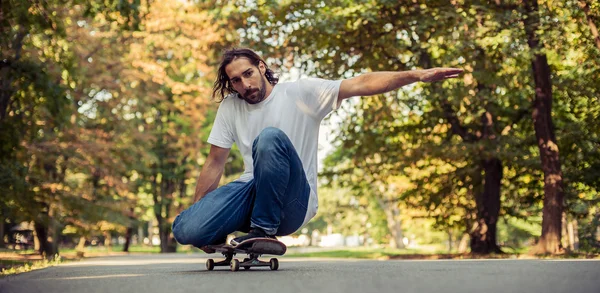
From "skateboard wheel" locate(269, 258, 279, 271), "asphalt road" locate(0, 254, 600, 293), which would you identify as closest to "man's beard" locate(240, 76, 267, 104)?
"skateboard wheel" locate(269, 258, 279, 271)

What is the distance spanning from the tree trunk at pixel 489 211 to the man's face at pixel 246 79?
538 inches

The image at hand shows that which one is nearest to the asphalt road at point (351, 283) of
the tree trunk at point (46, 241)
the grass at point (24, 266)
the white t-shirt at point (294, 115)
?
the white t-shirt at point (294, 115)

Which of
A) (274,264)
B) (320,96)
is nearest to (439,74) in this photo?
(320,96)

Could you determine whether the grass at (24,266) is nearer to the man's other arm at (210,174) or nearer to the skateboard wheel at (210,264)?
the skateboard wheel at (210,264)

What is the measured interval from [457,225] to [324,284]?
56.3ft

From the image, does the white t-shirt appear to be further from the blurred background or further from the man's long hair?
the blurred background

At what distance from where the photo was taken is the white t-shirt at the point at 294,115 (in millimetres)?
5676

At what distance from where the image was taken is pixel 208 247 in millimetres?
5684

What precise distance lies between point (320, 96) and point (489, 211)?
1399cm

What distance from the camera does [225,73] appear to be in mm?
5992

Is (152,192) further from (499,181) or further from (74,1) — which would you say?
(74,1)

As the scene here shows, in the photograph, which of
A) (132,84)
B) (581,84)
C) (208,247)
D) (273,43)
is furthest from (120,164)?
(208,247)

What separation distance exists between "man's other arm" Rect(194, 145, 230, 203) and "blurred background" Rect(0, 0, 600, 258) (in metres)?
6.46

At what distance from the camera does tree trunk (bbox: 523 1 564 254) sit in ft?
49.5
